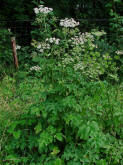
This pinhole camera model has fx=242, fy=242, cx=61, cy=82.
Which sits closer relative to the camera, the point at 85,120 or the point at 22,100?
the point at 85,120

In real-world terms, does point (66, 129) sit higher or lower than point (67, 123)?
lower

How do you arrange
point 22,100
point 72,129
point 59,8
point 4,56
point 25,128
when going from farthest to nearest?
point 59,8
point 4,56
point 22,100
point 25,128
point 72,129

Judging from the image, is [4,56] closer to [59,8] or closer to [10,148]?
[59,8]

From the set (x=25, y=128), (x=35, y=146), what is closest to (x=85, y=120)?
(x=35, y=146)

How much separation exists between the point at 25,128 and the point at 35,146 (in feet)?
1.31

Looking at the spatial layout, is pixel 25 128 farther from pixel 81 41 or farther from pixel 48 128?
pixel 81 41

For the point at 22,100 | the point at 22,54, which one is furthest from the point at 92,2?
the point at 22,100

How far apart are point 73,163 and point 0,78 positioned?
10.8ft

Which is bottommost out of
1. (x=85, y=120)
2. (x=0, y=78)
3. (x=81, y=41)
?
(x=0, y=78)

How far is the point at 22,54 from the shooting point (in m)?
6.34

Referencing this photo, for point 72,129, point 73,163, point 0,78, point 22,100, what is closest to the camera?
point 73,163

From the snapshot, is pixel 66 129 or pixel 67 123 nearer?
pixel 67 123

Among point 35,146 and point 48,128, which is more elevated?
point 48,128

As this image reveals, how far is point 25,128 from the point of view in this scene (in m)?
2.83
